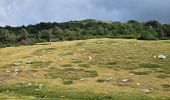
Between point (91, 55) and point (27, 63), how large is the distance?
1231 centimetres

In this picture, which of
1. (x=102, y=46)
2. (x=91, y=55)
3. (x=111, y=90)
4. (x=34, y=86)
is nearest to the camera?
(x=111, y=90)

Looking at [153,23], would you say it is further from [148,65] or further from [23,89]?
[23,89]

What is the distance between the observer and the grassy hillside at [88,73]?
57312mm

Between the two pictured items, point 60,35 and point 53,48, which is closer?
point 53,48

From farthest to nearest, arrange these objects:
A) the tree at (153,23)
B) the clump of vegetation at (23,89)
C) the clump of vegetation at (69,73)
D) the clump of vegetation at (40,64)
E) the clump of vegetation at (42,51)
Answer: the tree at (153,23)
the clump of vegetation at (42,51)
the clump of vegetation at (40,64)
the clump of vegetation at (69,73)
the clump of vegetation at (23,89)

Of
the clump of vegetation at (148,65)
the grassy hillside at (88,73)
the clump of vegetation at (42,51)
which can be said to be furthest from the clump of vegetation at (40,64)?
the clump of vegetation at (148,65)

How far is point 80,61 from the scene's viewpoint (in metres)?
84.1

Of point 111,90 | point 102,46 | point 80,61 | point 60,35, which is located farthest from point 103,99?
point 60,35

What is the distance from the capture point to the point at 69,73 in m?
73.2

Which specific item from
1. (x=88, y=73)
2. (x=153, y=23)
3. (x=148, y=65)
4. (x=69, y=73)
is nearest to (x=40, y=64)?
(x=69, y=73)

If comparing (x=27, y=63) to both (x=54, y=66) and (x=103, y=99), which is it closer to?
(x=54, y=66)

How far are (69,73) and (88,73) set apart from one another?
279 centimetres

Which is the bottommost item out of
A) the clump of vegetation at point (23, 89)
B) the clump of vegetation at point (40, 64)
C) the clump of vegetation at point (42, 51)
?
the clump of vegetation at point (23, 89)

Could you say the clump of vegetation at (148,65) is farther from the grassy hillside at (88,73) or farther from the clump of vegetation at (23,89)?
the clump of vegetation at (23,89)
